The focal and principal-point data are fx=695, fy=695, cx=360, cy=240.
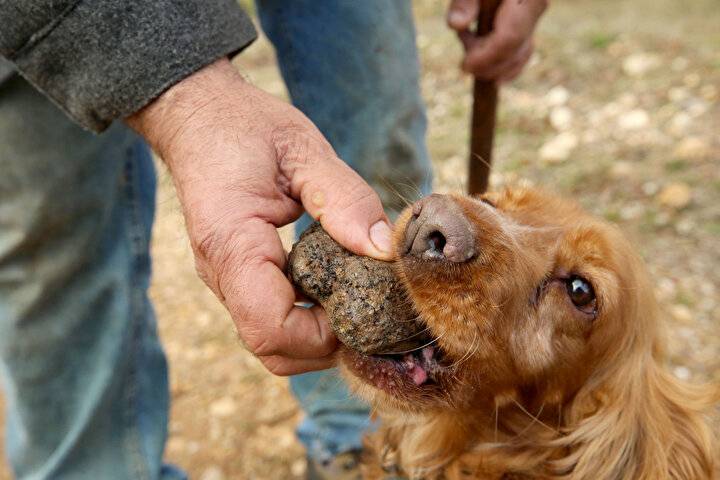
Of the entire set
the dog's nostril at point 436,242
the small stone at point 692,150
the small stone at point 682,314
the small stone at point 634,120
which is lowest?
the small stone at point 634,120

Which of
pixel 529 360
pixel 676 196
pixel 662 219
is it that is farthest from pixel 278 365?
pixel 676 196

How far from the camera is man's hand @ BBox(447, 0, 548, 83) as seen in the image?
2482mm

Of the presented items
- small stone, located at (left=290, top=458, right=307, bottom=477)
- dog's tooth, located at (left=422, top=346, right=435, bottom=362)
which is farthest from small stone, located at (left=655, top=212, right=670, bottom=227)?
dog's tooth, located at (left=422, top=346, right=435, bottom=362)

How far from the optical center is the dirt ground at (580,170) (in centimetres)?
356

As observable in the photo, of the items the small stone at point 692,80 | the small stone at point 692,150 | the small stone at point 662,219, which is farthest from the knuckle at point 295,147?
the small stone at point 692,80

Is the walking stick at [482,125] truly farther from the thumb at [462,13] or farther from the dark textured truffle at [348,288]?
the dark textured truffle at [348,288]

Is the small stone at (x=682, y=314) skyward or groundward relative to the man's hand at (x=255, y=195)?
groundward

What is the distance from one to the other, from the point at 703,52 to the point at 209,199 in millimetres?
5497

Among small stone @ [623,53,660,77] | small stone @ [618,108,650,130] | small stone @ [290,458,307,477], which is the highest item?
small stone @ [290,458,307,477]

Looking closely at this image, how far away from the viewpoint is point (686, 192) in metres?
4.38

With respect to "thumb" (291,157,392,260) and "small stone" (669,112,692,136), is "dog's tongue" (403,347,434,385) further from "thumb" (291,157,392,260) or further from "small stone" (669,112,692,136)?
"small stone" (669,112,692,136)

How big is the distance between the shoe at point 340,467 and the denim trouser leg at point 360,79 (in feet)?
1.31

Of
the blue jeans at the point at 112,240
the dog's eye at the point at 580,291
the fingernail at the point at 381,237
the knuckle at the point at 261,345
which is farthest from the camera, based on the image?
the blue jeans at the point at 112,240

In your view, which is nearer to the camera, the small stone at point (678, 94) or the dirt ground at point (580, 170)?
the dirt ground at point (580, 170)
